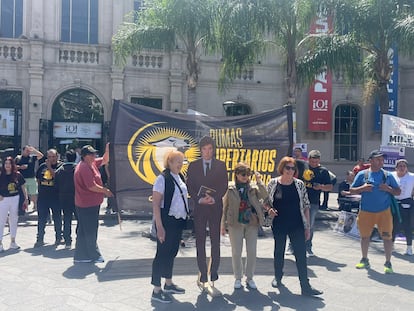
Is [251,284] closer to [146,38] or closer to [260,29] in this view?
[260,29]

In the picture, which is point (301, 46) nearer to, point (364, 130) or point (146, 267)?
point (364, 130)

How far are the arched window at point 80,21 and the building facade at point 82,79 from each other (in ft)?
0.15

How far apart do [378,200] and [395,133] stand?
370cm

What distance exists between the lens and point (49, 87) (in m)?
19.5

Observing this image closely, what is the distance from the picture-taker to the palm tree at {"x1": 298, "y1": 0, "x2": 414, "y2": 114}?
12328 millimetres

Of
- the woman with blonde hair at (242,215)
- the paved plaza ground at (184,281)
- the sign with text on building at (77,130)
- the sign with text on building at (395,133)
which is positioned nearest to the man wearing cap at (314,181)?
the paved plaza ground at (184,281)

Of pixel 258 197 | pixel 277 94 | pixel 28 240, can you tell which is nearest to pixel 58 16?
pixel 277 94

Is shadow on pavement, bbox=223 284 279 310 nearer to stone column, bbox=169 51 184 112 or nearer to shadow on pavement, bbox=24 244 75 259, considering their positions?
shadow on pavement, bbox=24 244 75 259

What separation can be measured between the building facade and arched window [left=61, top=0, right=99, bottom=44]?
0.05m

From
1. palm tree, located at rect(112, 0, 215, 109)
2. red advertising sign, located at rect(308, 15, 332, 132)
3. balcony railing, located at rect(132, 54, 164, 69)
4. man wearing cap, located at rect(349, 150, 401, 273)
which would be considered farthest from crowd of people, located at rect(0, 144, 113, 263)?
red advertising sign, located at rect(308, 15, 332, 132)

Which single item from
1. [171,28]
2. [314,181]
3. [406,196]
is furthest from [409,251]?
[171,28]

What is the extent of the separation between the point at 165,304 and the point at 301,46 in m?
12.4

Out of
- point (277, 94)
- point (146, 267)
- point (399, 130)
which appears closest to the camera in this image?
point (146, 267)

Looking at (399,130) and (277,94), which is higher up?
(277,94)
